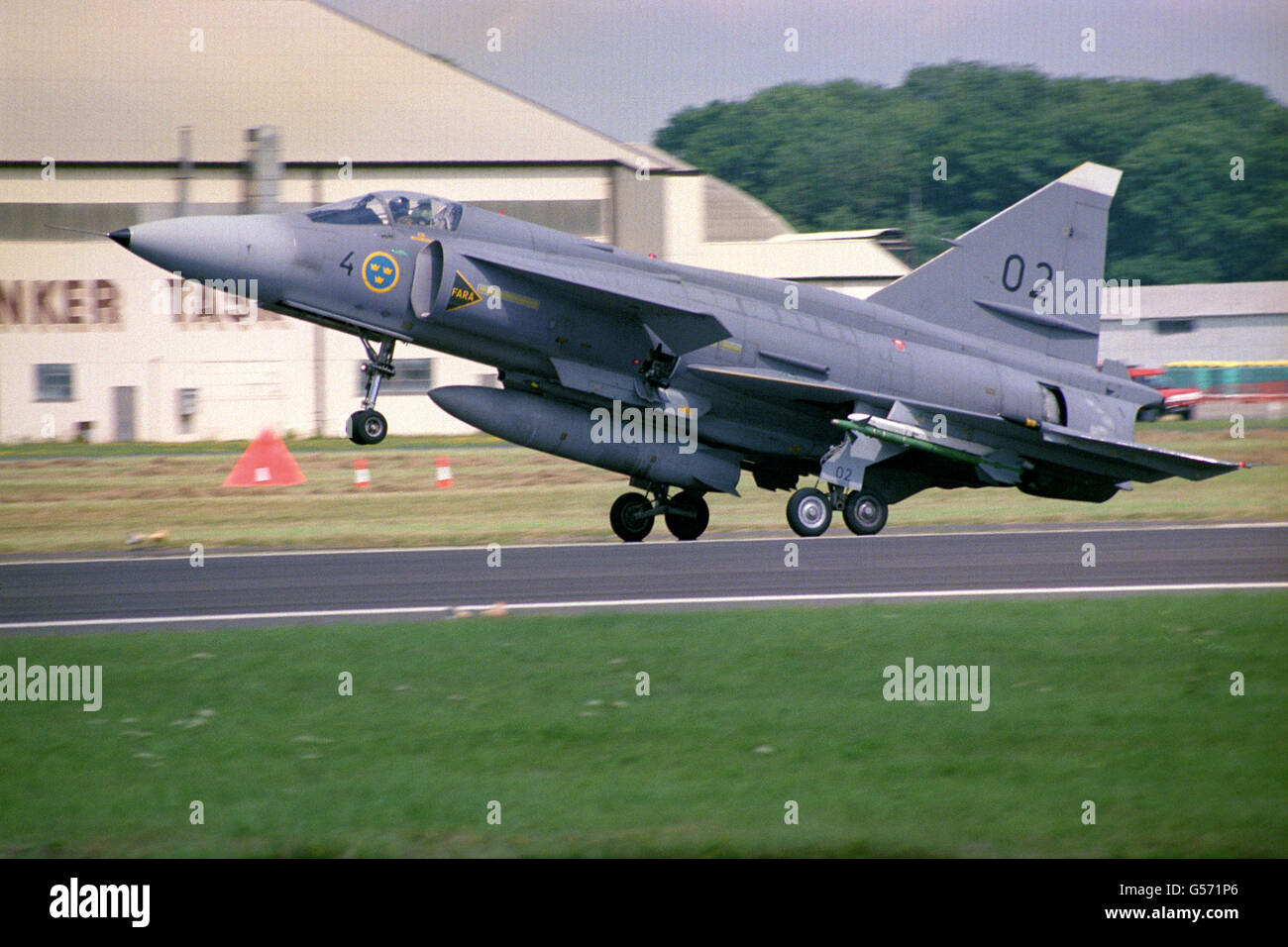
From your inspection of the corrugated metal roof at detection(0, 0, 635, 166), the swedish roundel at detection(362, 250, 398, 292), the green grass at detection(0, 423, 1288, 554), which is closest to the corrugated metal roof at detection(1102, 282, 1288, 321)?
the corrugated metal roof at detection(0, 0, 635, 166)

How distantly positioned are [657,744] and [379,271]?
826cm

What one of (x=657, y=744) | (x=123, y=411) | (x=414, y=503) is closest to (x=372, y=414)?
(x=657, y=744)

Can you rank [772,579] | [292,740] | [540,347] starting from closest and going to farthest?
[292,740] → [772,579] → [540,347]

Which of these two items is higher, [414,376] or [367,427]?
[414,376]

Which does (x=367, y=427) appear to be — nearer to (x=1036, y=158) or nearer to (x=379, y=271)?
(x=379, y=271)

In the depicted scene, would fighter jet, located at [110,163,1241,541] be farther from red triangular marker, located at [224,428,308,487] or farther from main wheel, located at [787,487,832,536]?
red triangular marker, located at [224,428,308,487]

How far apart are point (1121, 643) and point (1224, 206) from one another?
242 feet

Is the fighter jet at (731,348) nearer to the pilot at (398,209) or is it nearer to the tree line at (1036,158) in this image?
the pilot at (398,209)

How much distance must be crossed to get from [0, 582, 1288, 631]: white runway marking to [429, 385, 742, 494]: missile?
2.95 metres

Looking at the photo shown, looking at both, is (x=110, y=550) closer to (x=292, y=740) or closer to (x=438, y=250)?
(x=438, y=250)

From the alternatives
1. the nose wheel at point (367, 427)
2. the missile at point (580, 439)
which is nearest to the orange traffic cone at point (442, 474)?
the missile at point (580, 439)

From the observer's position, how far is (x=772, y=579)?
1495 centimetres

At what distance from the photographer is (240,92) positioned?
40250mm
